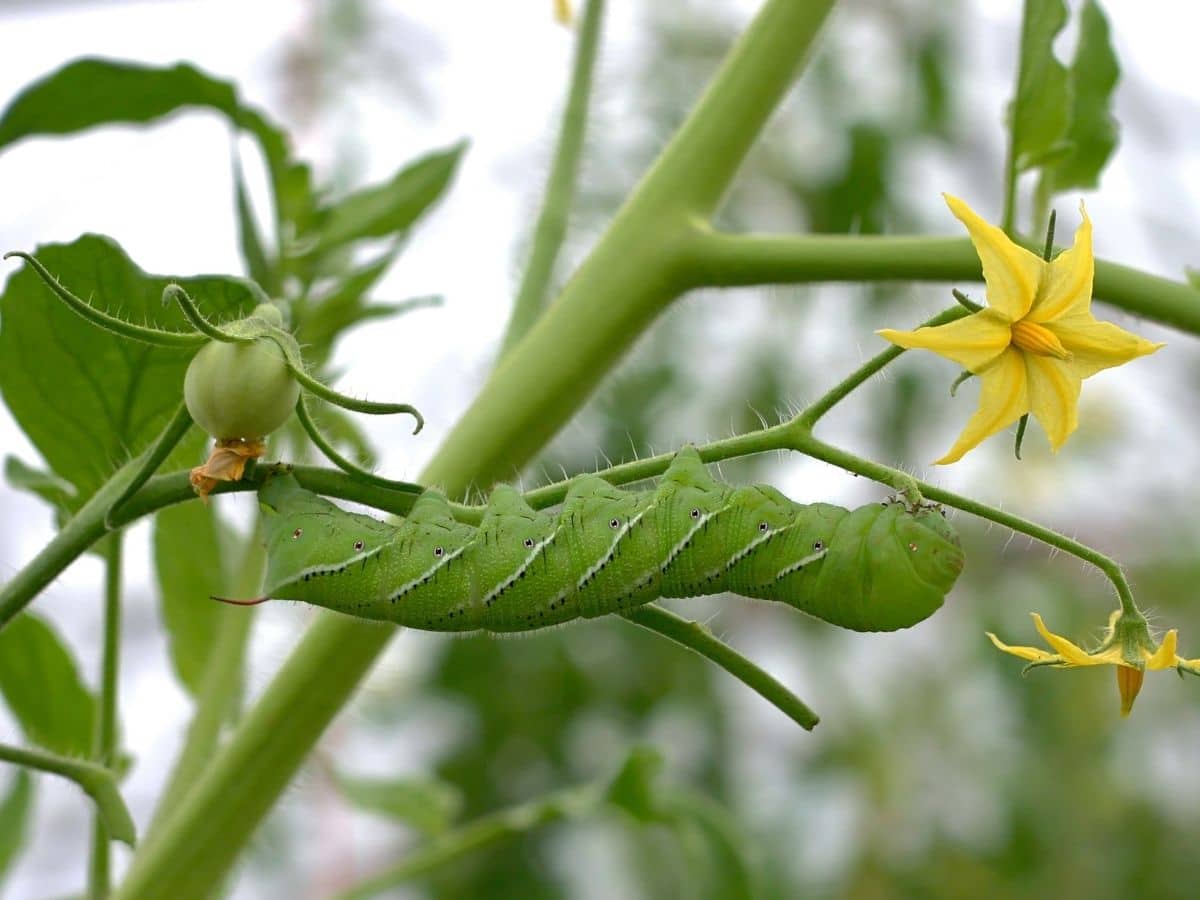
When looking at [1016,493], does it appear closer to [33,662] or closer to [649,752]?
[649,752]

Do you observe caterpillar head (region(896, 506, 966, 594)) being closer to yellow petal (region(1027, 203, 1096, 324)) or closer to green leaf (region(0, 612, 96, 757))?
yellow petal (region(1027, 203, 1096, 324))

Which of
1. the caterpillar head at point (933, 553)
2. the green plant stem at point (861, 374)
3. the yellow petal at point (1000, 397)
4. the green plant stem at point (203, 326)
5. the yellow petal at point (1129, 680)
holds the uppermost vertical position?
the green plant stem at point (203, 326)

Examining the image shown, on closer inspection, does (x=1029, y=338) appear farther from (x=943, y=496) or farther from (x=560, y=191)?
(x=560, y=191)

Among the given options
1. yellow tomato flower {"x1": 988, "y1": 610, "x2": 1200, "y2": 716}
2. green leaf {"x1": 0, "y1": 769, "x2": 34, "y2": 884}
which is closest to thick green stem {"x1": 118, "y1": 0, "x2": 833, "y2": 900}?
yellow tomato flower {"x1": 988, "y1": 610, "x2": 1200, "y2": 716}

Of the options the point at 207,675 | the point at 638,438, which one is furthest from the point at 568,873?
the point at 207,675

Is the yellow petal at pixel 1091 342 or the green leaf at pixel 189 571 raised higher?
the yellow petal at pixel 1091 342

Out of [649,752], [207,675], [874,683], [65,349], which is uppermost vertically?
[65,349]

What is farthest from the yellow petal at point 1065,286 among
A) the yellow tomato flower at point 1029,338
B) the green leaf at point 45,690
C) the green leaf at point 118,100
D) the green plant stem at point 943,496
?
the green leaf at point 45,690

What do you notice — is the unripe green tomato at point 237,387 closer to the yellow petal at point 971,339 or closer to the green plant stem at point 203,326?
the green plant stem at point 203,326
